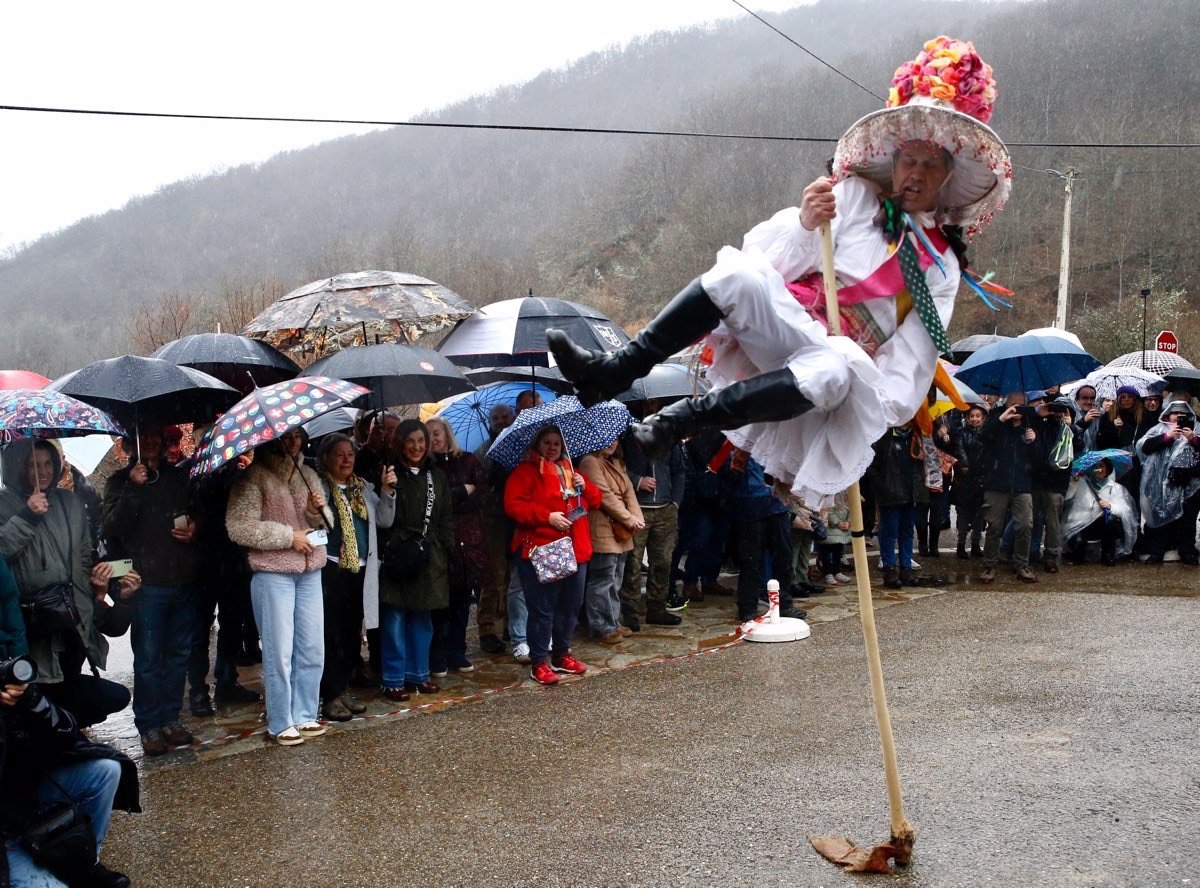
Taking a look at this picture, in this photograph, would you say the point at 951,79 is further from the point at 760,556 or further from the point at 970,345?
the point at 970,345

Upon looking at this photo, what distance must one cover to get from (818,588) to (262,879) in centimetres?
685

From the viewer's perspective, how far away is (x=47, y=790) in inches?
149

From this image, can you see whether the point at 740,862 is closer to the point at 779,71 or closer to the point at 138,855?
the point at 138,855

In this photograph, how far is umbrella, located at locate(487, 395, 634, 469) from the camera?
23.8 feet

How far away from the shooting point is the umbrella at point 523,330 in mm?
7973

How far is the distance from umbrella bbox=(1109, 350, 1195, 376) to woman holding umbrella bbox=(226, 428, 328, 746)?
484 inches

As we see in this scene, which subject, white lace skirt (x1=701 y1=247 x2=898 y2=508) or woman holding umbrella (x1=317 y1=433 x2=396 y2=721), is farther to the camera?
woman holding umbrella (x1=317 y1=433 x2=396 y2=721)

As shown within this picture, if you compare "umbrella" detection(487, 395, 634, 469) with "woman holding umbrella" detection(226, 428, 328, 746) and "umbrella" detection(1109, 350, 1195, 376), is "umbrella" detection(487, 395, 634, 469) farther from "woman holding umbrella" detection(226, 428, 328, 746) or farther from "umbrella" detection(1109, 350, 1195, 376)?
"umbrella" detection(1109, 350, 1195, 376)

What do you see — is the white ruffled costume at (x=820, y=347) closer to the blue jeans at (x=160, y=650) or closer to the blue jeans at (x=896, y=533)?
the blue jeans at (x=160, y=650)

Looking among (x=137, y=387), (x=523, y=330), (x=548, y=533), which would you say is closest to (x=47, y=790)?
(x=137, y=387)

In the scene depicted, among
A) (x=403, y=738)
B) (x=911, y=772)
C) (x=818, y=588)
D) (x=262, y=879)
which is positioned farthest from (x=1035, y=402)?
(x=262, y=879)

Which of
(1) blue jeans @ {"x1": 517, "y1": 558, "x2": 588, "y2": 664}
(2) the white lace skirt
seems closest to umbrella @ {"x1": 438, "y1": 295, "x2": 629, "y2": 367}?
(1) blue jeans @ {"x1": 517, "y1": 558, "x2": 588, "y2": 664}

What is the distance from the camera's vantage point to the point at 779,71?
80.9m

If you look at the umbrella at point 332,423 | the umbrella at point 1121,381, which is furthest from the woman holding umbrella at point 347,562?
the umbrella at point 1121,381
